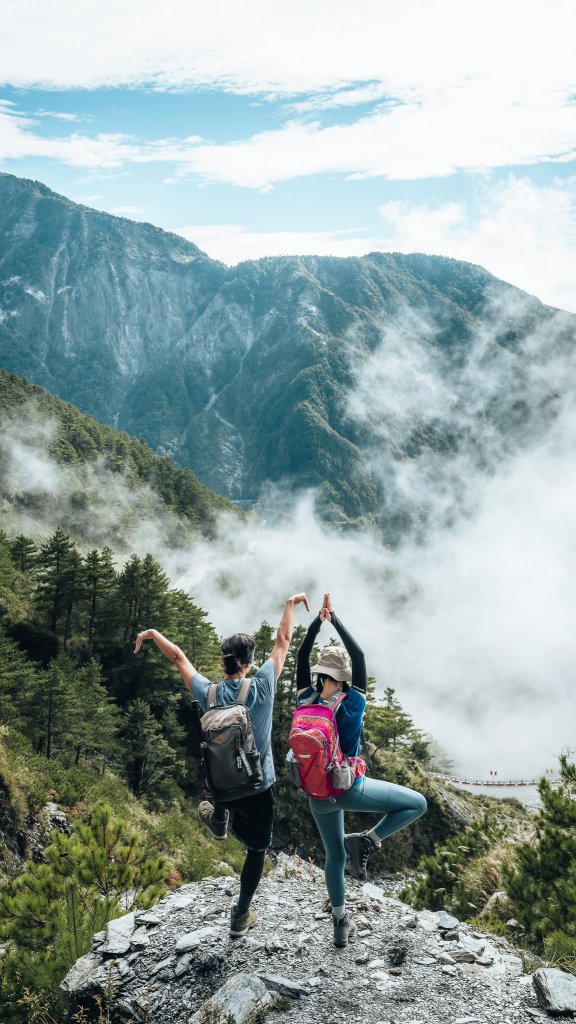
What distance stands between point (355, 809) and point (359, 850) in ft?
2.07

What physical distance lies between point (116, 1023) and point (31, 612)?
41.4 m

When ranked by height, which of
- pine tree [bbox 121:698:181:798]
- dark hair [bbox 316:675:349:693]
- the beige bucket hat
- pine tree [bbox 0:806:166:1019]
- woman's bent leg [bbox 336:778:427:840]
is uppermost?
pine tree [bbox 121:698:181:798]

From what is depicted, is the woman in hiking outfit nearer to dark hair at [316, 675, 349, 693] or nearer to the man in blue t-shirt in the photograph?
dark hair at [316, 675, 349, 693]

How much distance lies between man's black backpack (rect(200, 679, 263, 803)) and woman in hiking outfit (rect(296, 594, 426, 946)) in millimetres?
720

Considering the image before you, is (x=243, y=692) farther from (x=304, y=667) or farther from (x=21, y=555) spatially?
(x=21, y=555)

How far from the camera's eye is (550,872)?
920 cm

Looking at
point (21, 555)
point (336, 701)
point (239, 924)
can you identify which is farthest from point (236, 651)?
point (21, 555)

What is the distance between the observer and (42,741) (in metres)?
29.2

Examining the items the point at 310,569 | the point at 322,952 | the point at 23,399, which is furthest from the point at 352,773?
the point at 310,569

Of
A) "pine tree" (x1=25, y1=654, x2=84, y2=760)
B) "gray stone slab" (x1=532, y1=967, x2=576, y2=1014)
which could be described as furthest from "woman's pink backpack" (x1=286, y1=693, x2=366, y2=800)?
→ "pine tree" (x1=25, y1=654, x2=84, y2=760)

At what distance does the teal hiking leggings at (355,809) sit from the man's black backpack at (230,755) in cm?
90

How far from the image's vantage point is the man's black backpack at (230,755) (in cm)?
564

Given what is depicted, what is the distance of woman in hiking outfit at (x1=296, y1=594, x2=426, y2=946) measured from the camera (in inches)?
238

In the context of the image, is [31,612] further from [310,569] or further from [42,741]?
[310,569]
